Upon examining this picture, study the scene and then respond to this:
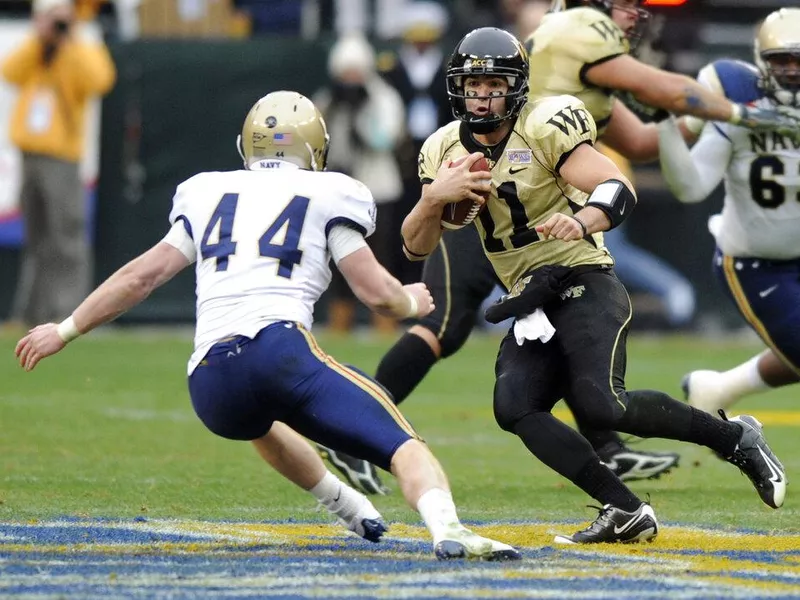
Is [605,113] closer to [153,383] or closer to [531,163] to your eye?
[531,163]

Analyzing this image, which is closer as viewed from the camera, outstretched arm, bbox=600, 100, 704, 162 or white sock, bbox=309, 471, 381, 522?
white sock, bbox=309, 471, 381, 522

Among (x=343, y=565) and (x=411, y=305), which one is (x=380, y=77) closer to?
(x=411, y=305)

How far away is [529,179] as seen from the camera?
202 inches

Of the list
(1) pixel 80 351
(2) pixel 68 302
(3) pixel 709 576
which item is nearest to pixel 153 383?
(1) pixel 80 351

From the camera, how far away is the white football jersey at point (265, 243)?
4.61m

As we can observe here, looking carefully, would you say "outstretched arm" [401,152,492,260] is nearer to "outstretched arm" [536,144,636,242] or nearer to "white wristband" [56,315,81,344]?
"outstretched arm" [536,144,636,242]

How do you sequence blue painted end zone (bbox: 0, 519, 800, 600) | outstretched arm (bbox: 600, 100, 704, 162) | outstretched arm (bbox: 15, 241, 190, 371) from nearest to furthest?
blue painted end zone (bbox: 0, 519, 800, 600) < outstretched arm (bbox: 15, 241, 190, 371) < outstretched arm (bbox: 600, 100, 704, 162)

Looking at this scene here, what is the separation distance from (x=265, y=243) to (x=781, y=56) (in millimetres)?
2489

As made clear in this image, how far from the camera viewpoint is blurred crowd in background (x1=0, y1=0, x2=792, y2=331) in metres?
12.8

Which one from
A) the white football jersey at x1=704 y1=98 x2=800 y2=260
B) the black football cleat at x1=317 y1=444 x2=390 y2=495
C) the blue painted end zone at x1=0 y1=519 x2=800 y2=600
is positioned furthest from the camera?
the white football jersey at x1=704 y1=98 x2=800 y2=260

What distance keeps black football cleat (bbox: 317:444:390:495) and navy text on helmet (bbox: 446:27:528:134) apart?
153 cm

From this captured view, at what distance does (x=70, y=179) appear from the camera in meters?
12.6

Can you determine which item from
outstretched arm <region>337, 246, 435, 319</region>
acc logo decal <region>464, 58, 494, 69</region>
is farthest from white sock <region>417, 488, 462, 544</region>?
acc logo decal <region>464, 58, 494, 69</region>

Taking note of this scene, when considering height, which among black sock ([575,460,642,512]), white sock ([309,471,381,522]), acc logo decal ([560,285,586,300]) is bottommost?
white sock ([309,471,381,522])
